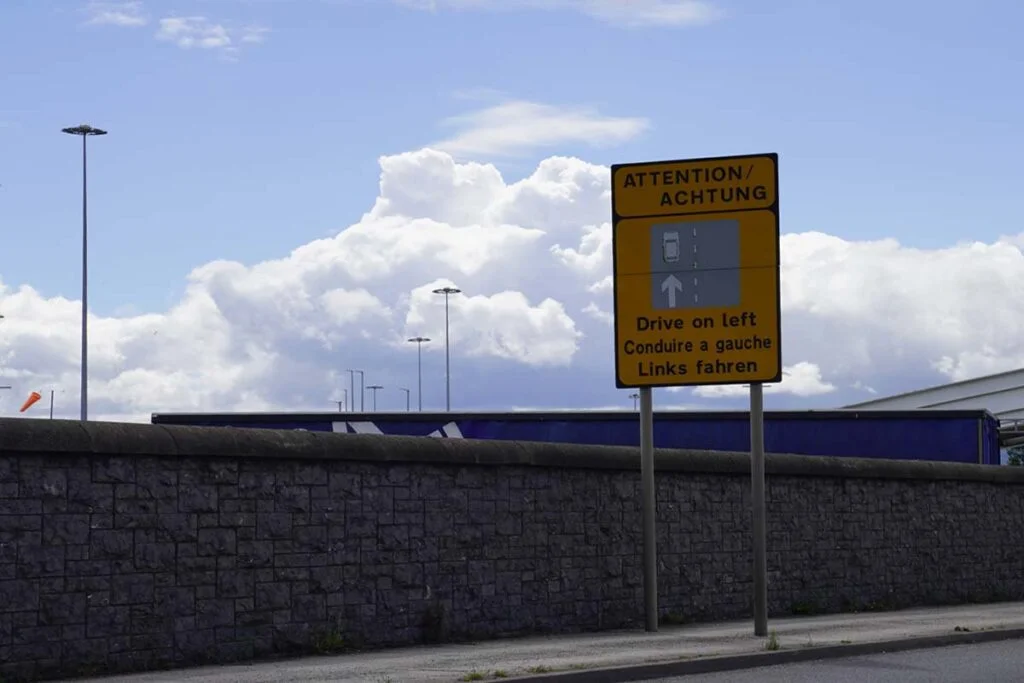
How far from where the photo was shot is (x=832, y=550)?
21.4 metres

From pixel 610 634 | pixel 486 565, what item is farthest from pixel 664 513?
pixel 486 565

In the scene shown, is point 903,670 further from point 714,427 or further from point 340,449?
point 714,427

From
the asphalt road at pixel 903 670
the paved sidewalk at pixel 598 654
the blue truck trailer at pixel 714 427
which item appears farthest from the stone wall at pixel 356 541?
the blue truck trailer at pixel 714 427

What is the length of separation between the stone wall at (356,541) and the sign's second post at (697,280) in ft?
4.05

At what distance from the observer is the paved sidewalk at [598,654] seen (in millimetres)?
11711

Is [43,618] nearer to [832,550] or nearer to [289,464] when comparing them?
[289,464]

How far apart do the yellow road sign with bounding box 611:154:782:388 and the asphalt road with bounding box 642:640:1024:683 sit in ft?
11.2

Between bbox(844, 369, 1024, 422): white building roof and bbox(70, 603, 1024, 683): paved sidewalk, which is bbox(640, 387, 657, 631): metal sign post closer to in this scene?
bbox(70, 603, 1024, 683): paved sidewalk

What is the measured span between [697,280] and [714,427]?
48.7 feet

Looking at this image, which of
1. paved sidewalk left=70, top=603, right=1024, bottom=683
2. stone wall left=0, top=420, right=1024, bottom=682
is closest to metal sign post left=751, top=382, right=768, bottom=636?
paved sidewalk left=70, top=603, right=1024, bottom=683

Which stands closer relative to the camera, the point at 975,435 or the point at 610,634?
the point at 610,634

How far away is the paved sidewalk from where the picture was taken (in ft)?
38.4

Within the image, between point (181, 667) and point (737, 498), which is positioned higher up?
point (737, 498)

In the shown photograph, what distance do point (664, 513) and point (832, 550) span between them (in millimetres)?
4062
